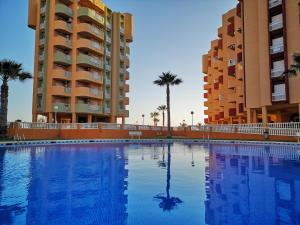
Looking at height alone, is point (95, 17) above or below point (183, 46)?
above

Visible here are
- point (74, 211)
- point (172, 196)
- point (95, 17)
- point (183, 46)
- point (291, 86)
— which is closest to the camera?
point (74, 211)

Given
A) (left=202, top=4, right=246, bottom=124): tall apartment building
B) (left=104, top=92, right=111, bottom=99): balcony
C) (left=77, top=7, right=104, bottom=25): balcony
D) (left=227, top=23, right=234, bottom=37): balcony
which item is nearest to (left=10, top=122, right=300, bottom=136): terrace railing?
(left=202, top=4, right=246, bottom=124): tall apartment building

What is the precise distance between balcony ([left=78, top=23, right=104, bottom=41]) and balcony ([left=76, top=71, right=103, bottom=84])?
631 cm

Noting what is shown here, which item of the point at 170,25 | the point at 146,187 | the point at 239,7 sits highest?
the point at 239,7

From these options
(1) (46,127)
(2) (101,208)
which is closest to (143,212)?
(2) (101,208)

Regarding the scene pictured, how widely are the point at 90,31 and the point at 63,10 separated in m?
5.01

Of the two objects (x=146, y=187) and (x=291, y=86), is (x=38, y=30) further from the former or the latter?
(x=146, y=187)

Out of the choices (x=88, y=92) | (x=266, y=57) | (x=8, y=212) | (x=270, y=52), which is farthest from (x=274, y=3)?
(x=8, y=212)

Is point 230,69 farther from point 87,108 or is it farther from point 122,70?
point 87,108

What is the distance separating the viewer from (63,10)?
129 ft

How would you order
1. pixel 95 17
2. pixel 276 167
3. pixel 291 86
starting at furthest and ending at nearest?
1. pixel 95 17
2. pixel 291 86
3. pixel 276 167

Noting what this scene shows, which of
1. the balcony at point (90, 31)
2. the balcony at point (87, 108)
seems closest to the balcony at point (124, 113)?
→ the balcony at point (87, 108)

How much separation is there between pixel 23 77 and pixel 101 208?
89.7 ft

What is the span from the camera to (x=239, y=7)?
35.9 m
